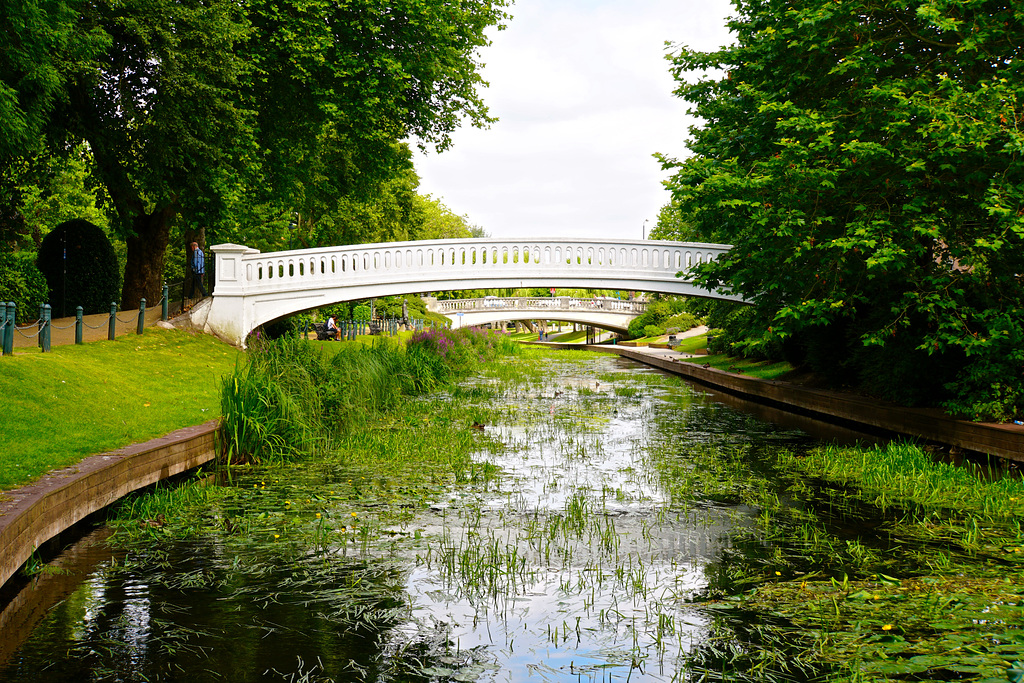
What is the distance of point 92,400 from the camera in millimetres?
10445

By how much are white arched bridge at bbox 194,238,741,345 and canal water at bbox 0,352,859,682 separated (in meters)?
11.4

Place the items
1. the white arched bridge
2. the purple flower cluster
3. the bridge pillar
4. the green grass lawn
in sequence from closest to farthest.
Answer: the green grass lawn < the bridge pillar < the white arched bridge < the purple flower cluster

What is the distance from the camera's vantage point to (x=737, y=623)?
519cm

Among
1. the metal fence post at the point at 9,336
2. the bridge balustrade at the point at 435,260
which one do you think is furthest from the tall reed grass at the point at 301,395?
the bridge balustrade at the point at 435,260

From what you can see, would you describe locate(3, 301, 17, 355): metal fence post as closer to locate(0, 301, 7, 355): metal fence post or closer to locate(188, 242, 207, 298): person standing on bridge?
locate(0, 301, 7, 355): metal fence post

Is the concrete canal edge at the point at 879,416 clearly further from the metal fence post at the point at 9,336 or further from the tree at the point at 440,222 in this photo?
the tree at the point at 440,222

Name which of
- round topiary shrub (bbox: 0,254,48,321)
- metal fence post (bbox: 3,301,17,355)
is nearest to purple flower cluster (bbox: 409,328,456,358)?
round topiary shrub (bbox: 0,254,48,321)

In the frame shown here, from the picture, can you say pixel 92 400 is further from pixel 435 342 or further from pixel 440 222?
pixel 440 222

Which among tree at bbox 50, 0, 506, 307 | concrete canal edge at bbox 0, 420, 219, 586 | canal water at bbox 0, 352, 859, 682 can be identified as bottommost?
canal water at bbox 0, 352, 859, 682

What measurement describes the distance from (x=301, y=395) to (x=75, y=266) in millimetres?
10480

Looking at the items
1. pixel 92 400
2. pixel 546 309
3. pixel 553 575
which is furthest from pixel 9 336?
pixel 546 309

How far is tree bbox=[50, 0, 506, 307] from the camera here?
16.9m

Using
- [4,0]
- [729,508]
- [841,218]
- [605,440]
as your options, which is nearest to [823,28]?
[841,218]

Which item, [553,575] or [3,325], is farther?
[3,325]
